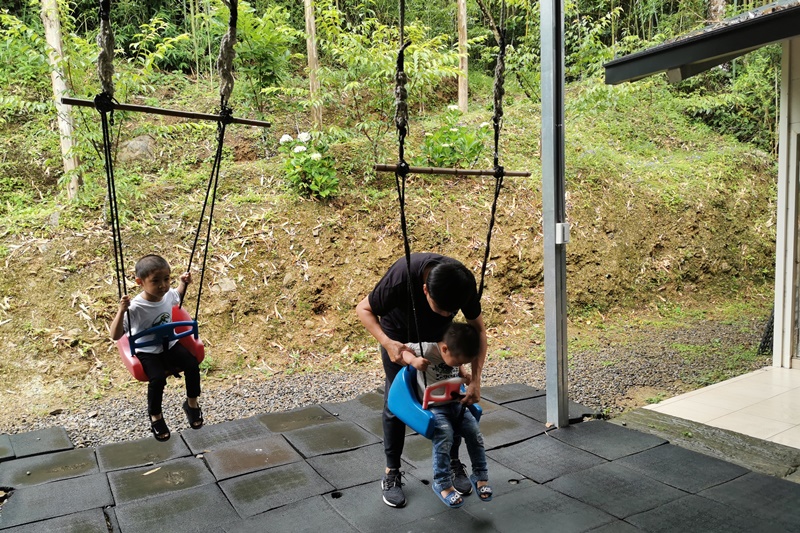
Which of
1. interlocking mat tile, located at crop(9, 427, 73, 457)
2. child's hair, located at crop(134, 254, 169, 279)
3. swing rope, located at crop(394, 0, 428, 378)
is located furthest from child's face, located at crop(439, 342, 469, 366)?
interlocking mat tile, located at crop(9, 427, 73, 457)

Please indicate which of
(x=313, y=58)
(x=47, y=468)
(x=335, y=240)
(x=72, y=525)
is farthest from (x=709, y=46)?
(x=47, y=468)

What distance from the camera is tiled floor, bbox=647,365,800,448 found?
3381 millimetres

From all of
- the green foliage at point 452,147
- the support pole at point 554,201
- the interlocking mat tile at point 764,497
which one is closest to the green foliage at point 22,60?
the green foliage at point 452,147

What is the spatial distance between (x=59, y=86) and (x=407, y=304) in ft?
14.0

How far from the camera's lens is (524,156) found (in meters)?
7.12

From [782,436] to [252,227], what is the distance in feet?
14.6

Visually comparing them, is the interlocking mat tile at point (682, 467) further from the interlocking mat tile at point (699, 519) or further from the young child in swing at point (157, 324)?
the young child in swing at point (157, 324)

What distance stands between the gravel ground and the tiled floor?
0.51ft

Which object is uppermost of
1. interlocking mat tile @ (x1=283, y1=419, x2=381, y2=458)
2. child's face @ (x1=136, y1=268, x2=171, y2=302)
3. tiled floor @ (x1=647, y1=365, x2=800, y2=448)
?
child's face @ (x1=136, y1=268, x2=171, y2=302)

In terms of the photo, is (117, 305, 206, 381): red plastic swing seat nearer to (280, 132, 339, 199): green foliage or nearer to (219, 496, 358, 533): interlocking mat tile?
(219, 496, 358, 533): interlocking mat tile

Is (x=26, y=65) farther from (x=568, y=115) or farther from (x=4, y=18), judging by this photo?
(x=568, y=115)

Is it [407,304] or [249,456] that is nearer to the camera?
[407,304]

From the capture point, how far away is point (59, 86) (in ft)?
16.1

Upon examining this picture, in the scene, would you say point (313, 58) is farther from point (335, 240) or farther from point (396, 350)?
point (396, 350)
